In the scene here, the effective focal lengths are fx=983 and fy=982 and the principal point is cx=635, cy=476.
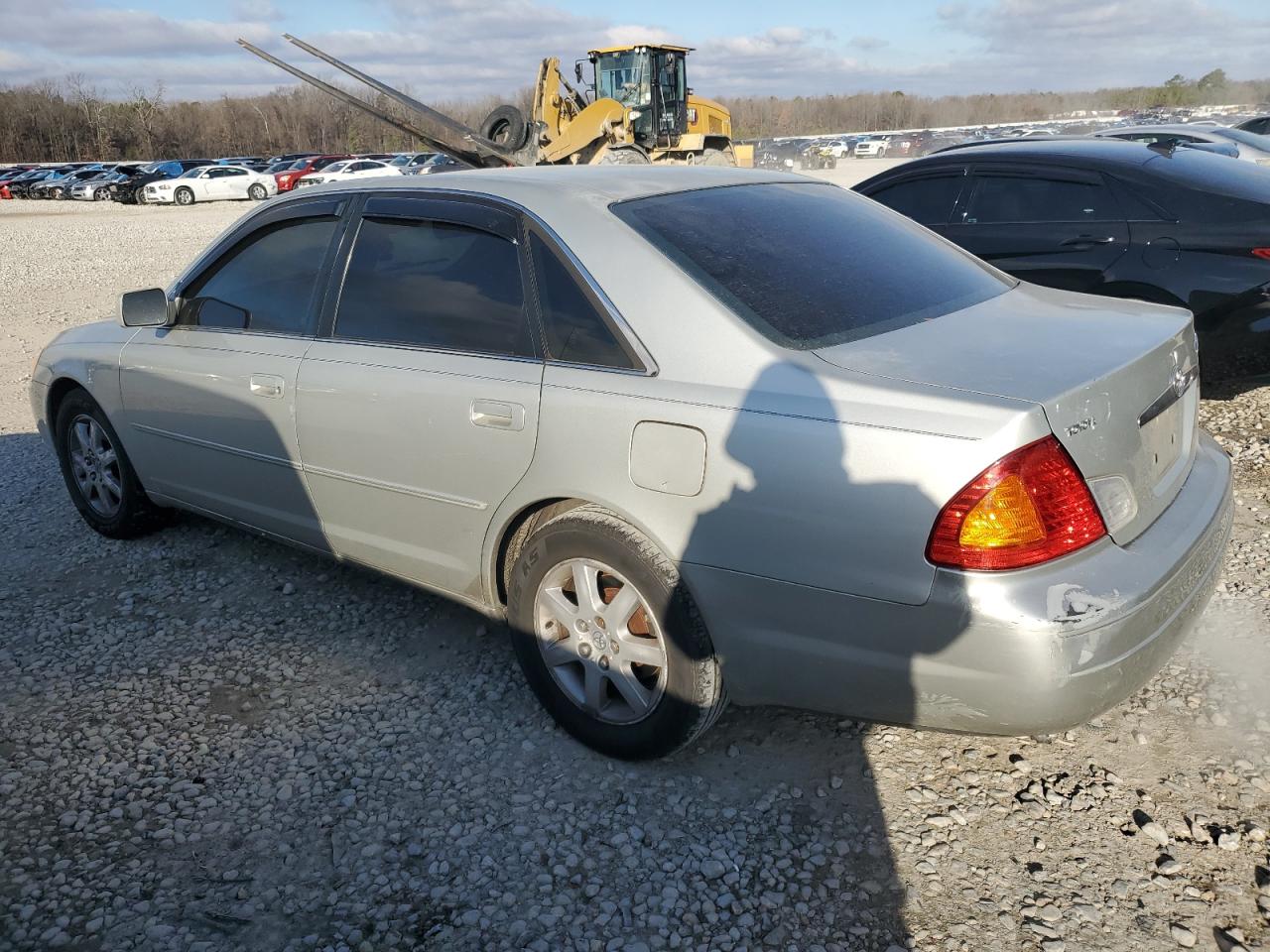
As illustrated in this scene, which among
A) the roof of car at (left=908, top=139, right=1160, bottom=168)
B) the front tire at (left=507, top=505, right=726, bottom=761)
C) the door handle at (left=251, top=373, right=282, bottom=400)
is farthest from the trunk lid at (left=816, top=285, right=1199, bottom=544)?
the roof of car at (left=908, top=139, right=1160, bottom=168)

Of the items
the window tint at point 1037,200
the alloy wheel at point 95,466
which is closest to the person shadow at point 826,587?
the alloy wheel at point 95,466

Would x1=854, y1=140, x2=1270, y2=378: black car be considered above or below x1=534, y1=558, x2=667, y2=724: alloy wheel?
above

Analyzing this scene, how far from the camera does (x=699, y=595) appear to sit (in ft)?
8.29

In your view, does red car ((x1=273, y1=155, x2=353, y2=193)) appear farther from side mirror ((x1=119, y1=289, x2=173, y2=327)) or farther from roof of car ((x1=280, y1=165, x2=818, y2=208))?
roof of car ((x1=280, y1=165, x2=818, y2=208))

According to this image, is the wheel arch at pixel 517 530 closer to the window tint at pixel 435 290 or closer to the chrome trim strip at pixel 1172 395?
the window tint at pixel 435 290

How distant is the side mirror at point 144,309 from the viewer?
13.3ft

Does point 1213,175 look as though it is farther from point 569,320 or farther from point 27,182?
point 27,182

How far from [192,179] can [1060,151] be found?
35638 mm

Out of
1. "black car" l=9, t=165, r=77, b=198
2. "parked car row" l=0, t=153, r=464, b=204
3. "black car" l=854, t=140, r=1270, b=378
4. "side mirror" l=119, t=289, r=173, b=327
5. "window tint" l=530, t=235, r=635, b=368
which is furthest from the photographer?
"black car" l=9, t=165, r=77, b=198

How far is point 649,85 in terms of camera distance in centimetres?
2220

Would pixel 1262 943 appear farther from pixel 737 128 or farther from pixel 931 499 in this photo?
pixel 737 128

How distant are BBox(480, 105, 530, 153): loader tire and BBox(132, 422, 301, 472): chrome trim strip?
11875mm

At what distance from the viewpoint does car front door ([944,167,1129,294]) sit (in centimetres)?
541

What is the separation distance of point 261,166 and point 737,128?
60572 millimetres
